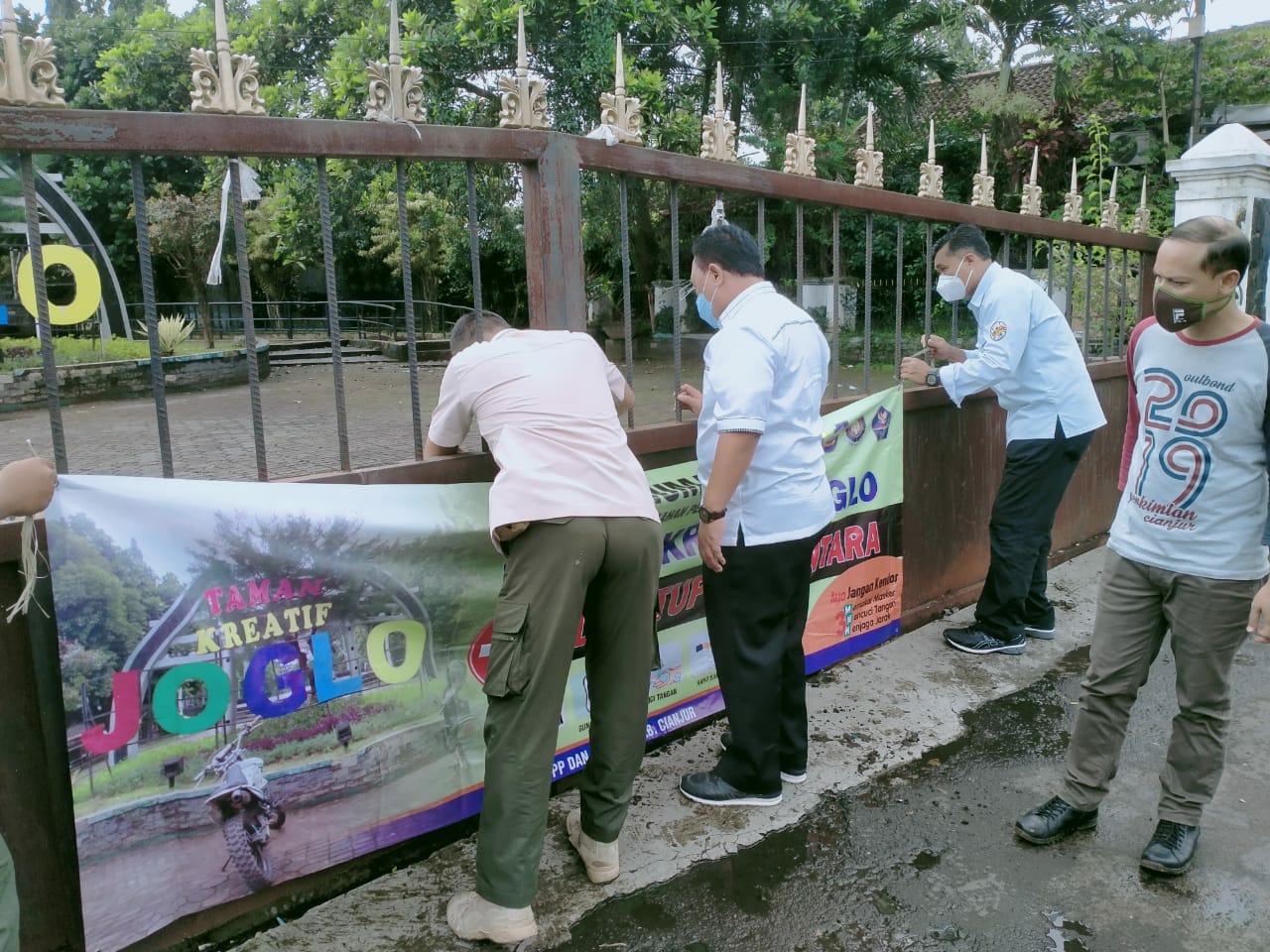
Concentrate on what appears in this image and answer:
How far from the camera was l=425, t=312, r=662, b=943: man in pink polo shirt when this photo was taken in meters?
2.30

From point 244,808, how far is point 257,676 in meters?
0.32

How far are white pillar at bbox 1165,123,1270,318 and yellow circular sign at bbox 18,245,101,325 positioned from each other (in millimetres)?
6845

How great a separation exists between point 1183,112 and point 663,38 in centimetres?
1182

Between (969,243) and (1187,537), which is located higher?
(969,243)

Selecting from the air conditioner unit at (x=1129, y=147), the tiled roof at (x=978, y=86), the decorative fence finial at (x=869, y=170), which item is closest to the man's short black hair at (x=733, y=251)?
the decorative fence finial at (x=869, y=170)

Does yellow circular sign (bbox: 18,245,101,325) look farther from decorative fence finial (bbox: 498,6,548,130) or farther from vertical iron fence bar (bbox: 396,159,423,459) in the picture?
decorative fence finial (bbox: 498,6,548,130)

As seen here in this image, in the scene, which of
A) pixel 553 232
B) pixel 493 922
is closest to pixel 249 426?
pixel 553 232

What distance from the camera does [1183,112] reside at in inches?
712

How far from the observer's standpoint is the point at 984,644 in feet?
14.0

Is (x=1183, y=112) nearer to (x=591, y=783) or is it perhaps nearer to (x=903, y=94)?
(x=903, y=94)

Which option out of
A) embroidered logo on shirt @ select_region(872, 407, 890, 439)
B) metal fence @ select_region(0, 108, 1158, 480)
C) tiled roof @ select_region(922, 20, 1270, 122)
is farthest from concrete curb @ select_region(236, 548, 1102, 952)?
tiled roof @ select_region(922, 20, 1270, 122)

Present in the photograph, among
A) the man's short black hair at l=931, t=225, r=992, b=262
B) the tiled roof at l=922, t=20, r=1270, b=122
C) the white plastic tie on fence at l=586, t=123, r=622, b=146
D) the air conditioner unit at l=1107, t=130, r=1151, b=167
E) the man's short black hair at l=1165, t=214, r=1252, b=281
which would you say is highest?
the tiled roof at l=922, t=20, r=1270, b=122

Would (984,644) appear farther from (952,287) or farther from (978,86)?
(978,86)

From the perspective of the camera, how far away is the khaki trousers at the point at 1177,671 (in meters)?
2.54
